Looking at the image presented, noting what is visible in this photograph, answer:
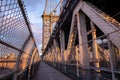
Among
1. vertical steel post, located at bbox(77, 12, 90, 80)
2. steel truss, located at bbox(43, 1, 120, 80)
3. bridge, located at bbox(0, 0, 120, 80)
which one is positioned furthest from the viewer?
A: vertical steel post, located at bbox(77, 12, 90, 80)

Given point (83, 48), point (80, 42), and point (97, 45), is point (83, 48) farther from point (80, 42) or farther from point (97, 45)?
point (97, 45)

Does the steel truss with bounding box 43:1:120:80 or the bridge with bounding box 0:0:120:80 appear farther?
the steel truss with bounding box 43:1:120:80

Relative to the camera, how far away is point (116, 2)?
9.38m

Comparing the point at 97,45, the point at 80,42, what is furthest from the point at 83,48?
the point at 97,45

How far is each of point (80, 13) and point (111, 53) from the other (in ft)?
15.0

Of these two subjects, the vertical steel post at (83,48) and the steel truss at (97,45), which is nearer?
the steel truss at (97,45)

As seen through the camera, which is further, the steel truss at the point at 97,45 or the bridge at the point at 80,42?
the steel truss at the point at 97,45

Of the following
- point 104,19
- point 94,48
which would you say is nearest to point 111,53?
point 104,19

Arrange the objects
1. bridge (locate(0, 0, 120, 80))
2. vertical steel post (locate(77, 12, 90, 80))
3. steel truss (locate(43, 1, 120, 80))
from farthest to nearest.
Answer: vertical steel post (locate(77, 12, 90, 80)), steel truss (locate(43, 1, 120, 80)), bridge (locate(0, 0, 120, 80))

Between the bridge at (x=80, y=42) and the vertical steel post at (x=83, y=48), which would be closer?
the bridge at (x=80, y=42)

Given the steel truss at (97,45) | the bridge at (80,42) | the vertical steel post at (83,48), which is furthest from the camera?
the vertical steel post at (83,48)

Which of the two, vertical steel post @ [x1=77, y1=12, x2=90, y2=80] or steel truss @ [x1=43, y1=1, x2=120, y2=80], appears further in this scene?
vertical steel post @ [x1=77, y1=12, x2=90, y2=80]

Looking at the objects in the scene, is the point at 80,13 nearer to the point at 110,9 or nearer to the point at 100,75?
the point at 110,9

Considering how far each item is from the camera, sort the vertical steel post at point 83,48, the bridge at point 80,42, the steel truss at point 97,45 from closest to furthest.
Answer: the bridge at point 80,42, the steel truss at point 97,45, the vertical steel post at point 83,48
